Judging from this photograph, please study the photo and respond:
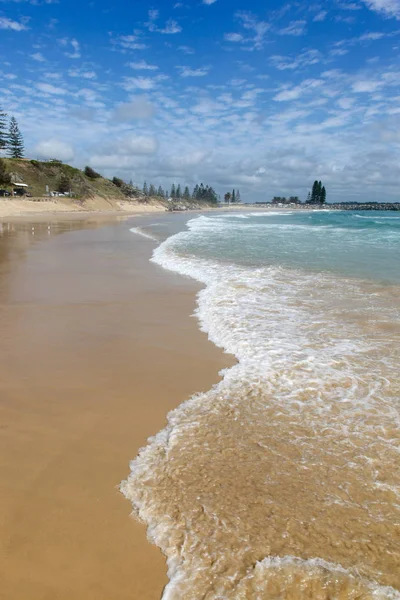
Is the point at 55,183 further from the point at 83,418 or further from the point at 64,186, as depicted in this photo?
the point at 83,418

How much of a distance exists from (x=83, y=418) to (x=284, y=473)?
6.61 feet

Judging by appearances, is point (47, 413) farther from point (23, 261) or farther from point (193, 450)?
point (23, 261)

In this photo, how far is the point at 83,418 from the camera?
3717 millimetres

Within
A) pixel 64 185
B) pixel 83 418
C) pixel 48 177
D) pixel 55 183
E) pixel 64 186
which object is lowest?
pixel 83 418

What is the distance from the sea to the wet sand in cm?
22

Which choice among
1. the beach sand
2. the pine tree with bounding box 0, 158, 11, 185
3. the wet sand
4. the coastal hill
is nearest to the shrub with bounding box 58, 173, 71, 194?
the coastal hill

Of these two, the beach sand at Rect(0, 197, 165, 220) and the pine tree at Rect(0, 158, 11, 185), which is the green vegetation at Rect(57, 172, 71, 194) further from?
the pine tree at Rect(0, 158, 11, 185)

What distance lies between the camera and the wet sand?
223cm

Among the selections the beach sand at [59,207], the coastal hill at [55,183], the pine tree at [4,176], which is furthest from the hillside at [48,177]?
the pine tree at [4,176]

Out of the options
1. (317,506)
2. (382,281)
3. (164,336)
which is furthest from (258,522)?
(382,281)

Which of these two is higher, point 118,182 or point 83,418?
point 118,182

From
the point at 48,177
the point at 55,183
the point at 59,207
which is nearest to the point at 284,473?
the point at 59,207

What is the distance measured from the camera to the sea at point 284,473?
2184 mm

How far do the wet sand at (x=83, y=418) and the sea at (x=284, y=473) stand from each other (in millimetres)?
215
